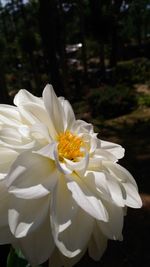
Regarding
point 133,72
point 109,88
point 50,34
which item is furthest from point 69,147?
point 133,72

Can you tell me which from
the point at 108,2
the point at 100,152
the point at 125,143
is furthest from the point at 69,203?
the point at 108,2

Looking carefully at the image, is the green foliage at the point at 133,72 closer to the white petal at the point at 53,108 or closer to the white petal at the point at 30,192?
the white petal at the point at 53,108

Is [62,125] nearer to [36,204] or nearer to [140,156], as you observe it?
[36,204]

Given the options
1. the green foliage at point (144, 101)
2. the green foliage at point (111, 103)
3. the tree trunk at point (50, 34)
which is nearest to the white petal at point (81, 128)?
the tree trunk at point (50, 34)

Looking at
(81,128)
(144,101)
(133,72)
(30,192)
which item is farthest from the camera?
(133,72)

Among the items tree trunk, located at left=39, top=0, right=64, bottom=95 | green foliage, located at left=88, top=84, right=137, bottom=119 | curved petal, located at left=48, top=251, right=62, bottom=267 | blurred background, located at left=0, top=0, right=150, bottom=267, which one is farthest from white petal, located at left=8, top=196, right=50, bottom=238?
green foliage, located at left=88, top=84, right=137, bottom=119

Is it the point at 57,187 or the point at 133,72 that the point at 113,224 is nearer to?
the point at 57,187

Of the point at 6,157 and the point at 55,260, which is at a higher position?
the point at 6,157
